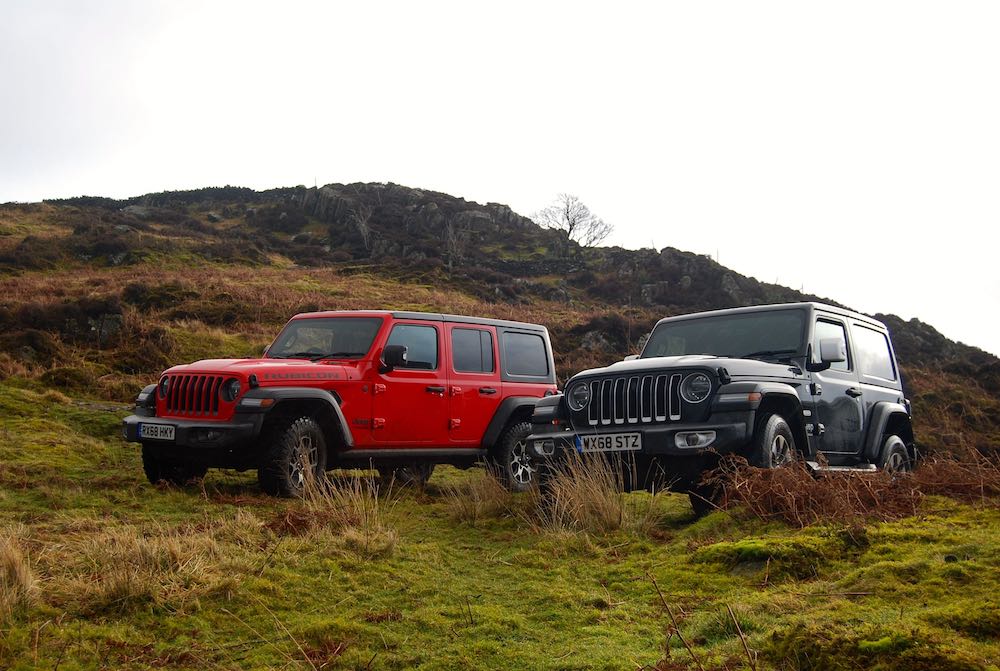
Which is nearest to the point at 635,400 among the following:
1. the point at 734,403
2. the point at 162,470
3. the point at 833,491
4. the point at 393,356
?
the point at 734,403

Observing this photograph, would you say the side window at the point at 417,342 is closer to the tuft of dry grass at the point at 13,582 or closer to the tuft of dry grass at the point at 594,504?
the tuft of dry grass at the point at 594,504

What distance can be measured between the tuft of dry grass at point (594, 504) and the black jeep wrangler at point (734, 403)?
15 cm

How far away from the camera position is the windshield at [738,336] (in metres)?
7.46

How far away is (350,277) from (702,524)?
3956 centimetres

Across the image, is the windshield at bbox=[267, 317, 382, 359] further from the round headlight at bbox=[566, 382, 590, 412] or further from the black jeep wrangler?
the round headlight at bbox=[566, 382, 590, 412]

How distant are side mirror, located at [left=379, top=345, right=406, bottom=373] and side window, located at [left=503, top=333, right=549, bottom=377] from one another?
187 cm

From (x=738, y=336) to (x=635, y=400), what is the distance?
1816 mm

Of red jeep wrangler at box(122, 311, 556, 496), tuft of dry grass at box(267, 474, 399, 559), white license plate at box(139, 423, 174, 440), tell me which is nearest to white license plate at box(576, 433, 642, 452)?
tuft of dry grass at box(267, 474, 399, 559)

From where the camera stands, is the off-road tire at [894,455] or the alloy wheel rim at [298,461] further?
the off-road tire at [894,455]

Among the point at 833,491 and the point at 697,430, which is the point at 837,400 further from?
the point at 833,491

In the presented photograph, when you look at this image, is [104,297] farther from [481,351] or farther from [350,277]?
[350,277]

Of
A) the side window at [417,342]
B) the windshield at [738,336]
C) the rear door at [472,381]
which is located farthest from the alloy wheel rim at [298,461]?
the windshield at [738,336]

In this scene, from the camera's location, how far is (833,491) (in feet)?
17.8

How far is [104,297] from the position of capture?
21.3 meters
